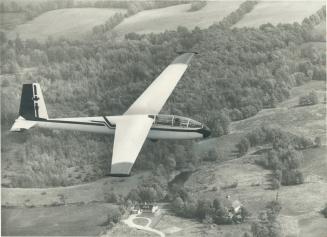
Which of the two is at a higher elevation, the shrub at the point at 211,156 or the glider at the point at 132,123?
the glider at the point at 132,123

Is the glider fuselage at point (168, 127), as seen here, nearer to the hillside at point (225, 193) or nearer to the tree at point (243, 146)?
the hillside at point (225, 193)

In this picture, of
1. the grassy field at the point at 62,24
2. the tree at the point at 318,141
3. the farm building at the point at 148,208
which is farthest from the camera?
the grassy field at the point at 62,24

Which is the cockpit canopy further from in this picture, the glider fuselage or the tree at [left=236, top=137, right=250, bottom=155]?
the tree at [left=236, top=137, right=250, bottom=155]

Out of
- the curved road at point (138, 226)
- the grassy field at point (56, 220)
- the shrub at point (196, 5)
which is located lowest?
the grassy field at point (56, 220)

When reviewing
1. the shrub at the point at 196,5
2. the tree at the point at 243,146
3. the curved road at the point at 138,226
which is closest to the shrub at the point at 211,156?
the tree at the point at 243,146

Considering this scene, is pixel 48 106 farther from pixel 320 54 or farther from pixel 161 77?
pixel 320 54

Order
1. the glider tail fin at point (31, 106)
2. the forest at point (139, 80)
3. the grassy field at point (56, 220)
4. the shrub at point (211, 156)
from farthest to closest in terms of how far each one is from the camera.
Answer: the shrub at point (211, 156) → the forest at point (139, 80) → the glider tail fin at point (31, 106) → the grassy field at point (56, 220)

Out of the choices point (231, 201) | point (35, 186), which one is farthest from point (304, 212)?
point (35, 186)

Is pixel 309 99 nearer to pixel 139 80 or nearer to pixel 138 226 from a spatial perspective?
pixel 139 80
